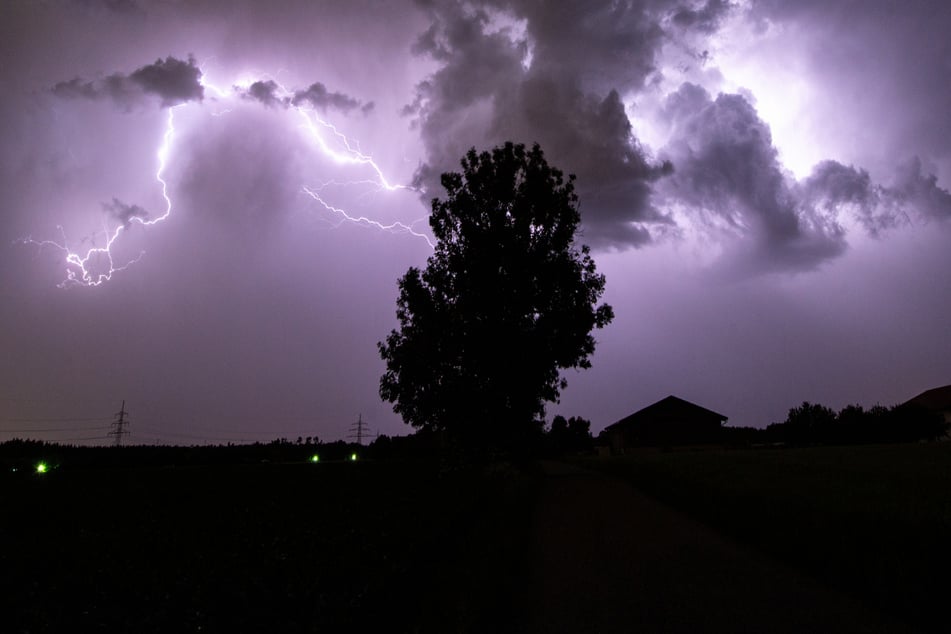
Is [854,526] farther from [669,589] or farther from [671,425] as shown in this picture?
[671,425]

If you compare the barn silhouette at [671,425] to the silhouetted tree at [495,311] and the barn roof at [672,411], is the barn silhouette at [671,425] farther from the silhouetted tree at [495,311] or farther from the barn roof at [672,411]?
the silhouetted tree at [495,311]

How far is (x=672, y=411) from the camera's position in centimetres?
7038

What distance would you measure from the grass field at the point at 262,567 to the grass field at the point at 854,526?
4.05m

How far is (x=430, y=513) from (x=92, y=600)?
7.10 m

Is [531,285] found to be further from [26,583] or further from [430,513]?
[26,583]

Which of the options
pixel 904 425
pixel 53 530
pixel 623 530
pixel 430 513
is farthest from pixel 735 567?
pixel 904 425

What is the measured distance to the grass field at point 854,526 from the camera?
6094 millimetres

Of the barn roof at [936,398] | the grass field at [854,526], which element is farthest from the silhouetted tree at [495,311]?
the barn roof at [936,398]

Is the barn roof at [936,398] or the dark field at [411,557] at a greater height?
the barn roof at [936,398]

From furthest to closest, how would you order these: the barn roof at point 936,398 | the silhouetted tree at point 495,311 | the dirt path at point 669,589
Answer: the barn roof at point 936,398, the silhouetted tree at point 495,311, the dirt path at point 669,589

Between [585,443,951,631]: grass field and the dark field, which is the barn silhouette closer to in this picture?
[585,443,951,631]: grass field

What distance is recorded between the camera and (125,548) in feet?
29.1

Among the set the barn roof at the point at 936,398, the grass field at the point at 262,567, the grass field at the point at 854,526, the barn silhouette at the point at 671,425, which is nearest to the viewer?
the grass field at the point at 262,567

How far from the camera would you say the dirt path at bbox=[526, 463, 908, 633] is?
5.53m
